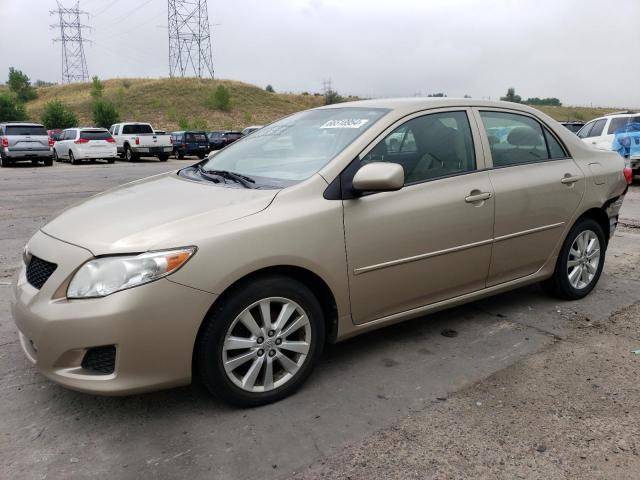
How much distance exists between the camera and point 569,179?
4.24 meters

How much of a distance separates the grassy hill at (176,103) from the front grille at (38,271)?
2268 inches

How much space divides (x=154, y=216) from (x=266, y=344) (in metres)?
0.90

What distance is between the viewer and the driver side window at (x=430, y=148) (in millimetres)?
3424

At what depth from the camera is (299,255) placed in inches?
114

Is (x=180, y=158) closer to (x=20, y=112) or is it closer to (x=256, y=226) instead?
(x=256, y=226)

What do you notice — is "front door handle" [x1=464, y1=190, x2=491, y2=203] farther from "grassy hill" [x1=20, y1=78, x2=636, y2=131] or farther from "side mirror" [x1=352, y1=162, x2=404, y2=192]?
"grassy hill" [x1=20, y1=78, x2=636, y2=131]

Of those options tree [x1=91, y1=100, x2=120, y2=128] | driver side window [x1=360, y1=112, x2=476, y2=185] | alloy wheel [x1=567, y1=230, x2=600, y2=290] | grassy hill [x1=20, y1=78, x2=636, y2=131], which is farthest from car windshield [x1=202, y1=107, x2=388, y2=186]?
grassy hill [x1=20, y1=78, x2=636, y2=131]

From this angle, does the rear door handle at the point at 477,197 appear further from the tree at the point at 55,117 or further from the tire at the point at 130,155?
the tree at the point at 55,117

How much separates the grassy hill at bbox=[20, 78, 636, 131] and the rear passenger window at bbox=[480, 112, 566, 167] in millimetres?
56847

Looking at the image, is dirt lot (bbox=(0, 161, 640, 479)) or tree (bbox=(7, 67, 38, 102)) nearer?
dirt lot (bbox=(0, 161, 640, 479))

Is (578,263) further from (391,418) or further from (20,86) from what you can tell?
(20,86)

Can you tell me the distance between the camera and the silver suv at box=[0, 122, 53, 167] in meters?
20.8

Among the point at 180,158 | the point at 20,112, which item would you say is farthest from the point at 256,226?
the point at 20,112

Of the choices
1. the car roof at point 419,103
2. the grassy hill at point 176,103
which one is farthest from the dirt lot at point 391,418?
the grassy hill at point 176,103
